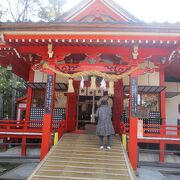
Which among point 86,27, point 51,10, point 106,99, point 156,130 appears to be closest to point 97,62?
point 106,99

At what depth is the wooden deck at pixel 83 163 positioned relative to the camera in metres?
6.46

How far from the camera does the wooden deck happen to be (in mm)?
6457

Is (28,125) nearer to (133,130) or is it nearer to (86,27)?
(133,130)

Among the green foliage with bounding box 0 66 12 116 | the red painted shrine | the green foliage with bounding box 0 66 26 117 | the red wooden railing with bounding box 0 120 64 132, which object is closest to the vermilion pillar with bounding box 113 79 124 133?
the red painted shrine

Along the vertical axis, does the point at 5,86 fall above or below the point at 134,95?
above

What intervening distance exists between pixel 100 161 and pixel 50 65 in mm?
3943

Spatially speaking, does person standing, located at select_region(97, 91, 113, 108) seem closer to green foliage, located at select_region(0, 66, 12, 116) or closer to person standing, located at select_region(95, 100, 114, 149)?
person standing, located at select_region(95, 100, 114, 149)

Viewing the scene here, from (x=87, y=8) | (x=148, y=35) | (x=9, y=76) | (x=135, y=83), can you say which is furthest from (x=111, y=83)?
(x=9, y=76)

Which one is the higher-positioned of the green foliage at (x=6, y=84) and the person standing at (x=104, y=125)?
the green foliage at (x=6, y=84)

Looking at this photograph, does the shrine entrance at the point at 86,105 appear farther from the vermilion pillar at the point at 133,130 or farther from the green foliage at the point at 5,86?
the green foliage at the point at 5,86

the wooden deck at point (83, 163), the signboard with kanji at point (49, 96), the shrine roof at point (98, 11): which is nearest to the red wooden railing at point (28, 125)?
the wooden deck at point (83, 163)

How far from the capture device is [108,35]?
7.79 meters

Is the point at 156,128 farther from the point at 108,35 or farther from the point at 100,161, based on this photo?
the point at 108,35

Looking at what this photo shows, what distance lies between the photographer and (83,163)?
7223 mm
